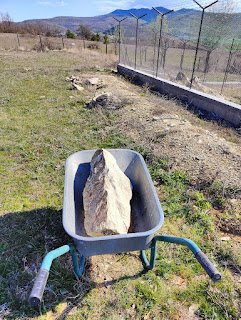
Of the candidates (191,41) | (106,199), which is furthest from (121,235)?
(191,41)

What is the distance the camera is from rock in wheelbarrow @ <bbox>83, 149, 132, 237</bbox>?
1.72 metres

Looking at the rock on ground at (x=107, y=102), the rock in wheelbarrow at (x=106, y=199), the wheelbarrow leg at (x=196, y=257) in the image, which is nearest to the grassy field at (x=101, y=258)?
the wheelbarrow leg at (x=196, y=257)

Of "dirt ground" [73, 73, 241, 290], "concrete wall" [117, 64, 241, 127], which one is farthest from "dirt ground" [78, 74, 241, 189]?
"concrete wall" [117, 64, 241, 127]

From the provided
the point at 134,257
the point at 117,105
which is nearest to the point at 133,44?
the point at 117,105

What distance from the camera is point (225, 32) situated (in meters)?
8.23

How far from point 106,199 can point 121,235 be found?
1.52 feet

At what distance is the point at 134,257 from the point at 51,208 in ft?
3.95

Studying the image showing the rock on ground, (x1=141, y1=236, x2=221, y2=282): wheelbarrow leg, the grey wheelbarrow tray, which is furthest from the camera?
the rock on ground

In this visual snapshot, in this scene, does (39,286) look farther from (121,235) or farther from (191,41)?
(191,41)

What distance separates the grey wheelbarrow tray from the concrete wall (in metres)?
3.86

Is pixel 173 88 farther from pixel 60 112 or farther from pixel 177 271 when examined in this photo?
pixel 177 271

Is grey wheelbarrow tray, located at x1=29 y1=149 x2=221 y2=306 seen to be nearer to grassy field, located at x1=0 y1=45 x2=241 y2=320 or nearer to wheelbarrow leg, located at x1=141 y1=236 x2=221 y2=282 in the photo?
wheelbarrow leg, located at x1=141 y1=236 x2=221 y2=282

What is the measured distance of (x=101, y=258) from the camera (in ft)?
7.08

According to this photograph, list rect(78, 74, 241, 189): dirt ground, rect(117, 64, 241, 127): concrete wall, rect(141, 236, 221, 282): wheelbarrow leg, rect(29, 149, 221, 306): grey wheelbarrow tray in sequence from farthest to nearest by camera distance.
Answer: rect(117, 64, 241, 127): concrete wall, rect(78, 74, 241, 189): dirt ground, rect(29, 149, 221, 306): grey wheelbarrow tray, rect(141, 236, 221, 282): wheelbarrow leg
